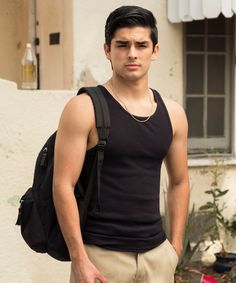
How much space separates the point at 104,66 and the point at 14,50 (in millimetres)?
1207

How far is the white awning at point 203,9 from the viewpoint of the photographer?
5.82 m

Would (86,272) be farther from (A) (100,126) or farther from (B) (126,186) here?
(A) (100,126)

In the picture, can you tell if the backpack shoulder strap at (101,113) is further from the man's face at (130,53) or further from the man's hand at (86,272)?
the man's hand at (86,272)

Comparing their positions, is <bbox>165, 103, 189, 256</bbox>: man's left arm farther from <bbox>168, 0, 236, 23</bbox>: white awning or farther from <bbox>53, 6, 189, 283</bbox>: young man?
<bbox>168, 0, 236, 23</bbox>: white awning

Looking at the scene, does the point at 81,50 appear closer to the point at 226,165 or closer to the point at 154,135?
the point at 226,165

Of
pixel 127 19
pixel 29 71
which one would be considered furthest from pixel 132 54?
pixel 29 71

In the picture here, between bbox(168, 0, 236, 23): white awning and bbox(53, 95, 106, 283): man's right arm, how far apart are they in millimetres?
3472

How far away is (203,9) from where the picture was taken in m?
5.85

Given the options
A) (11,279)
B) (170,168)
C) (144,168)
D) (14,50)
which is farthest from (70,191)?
(14,50)

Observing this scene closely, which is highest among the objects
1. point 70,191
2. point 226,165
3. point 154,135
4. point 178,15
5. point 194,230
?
point 178,15

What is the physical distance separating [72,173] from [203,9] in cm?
358

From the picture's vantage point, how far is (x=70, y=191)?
2.59 metres

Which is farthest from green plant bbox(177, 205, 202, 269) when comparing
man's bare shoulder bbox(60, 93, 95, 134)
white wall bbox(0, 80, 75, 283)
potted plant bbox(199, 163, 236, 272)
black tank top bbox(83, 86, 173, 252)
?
man's bare shoulder bbox(60, 93, 95, 134)

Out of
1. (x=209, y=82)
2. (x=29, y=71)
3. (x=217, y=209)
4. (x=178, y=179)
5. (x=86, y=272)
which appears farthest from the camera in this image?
(x=209, y=82)
